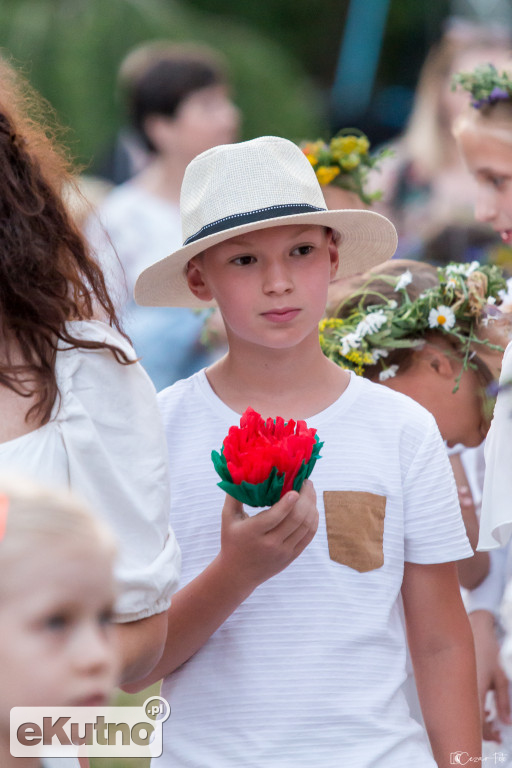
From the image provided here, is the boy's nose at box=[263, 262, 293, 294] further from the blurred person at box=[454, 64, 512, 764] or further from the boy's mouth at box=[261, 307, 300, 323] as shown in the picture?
the blurred person at box=[454, 64, 512, 764]

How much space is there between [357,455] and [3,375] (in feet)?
2.89

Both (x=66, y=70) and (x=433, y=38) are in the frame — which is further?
(x=433, y=38)

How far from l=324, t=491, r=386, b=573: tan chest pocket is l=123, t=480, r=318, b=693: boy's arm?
216mm

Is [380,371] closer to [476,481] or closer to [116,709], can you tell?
[476,481]

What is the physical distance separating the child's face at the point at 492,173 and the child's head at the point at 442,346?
48 centimetres

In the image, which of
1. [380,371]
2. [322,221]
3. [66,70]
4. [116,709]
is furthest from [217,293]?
[66,70]

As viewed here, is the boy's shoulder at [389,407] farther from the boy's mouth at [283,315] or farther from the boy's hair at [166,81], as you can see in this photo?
the boy's hair at [166,81]

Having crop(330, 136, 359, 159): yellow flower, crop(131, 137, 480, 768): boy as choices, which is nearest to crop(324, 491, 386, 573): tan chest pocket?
crop(131, 137, 480, 768): boy

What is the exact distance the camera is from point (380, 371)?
309cm

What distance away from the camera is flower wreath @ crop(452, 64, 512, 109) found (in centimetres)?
365

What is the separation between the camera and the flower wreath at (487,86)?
3646mm

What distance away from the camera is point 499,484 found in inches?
98.6

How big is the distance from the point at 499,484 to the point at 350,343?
69 centimetres

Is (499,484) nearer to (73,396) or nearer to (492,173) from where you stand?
(73,396)
